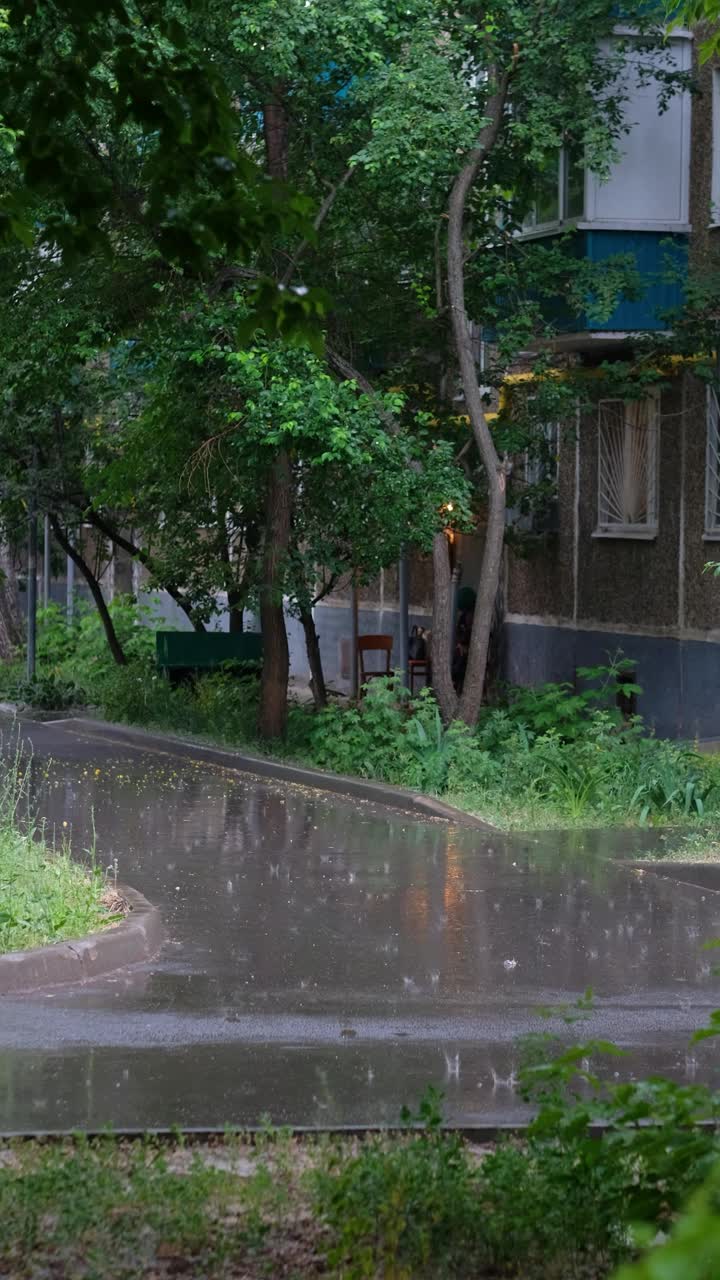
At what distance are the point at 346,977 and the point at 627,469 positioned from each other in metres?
15.0

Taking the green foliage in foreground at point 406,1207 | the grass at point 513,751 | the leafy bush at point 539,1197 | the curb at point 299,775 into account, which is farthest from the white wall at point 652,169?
the leafy bush at point 539,1197

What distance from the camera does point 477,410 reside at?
62.4 feet

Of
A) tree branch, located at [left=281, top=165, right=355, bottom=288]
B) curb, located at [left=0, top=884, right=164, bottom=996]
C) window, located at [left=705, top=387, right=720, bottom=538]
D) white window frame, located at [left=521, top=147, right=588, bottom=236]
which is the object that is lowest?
curb, located at [left=0, top=884, right=164, bottom=996]

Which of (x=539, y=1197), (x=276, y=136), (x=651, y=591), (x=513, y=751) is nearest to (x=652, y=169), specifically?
(x=276, y=136)

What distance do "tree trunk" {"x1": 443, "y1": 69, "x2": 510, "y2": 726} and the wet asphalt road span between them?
3.06 m

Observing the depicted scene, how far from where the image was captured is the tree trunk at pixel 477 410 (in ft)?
61.4

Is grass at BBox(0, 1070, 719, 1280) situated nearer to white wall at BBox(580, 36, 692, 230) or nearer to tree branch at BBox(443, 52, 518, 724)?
tree branch at BBox(443, 52, 518, 724)

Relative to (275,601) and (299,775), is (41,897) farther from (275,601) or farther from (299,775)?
(275,601)

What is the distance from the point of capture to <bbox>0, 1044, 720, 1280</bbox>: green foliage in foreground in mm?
4648

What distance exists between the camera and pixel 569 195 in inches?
875

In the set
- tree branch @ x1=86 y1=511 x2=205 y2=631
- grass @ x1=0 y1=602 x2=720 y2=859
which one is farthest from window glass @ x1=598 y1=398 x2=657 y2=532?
tree branch @ x1=86 y1=511 x2=205 y2=631

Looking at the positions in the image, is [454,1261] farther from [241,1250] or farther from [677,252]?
[677,252]

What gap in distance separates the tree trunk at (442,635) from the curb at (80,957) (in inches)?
350

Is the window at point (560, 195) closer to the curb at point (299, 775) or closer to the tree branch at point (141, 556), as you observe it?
the tree branch at point (141, 556)
